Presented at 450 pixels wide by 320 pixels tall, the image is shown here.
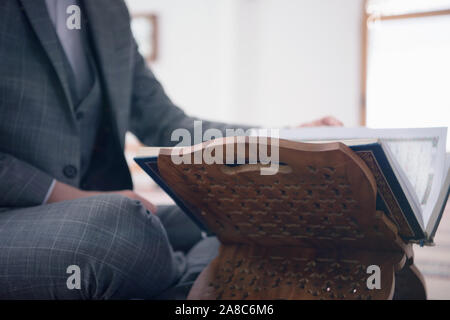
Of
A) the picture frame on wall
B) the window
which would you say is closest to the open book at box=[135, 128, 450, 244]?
the window

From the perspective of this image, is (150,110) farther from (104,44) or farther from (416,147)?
(416,147)

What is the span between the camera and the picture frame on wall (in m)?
3.69

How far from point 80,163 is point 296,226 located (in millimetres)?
423

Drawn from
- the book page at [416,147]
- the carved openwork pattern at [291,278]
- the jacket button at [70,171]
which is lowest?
the carved openwork pattern at [291,278]

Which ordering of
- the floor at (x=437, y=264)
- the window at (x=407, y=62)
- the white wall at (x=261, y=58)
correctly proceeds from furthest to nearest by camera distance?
1. the white wall at (x=261, y=58)
2. the window at (x=407, y=62)
3. the floor at (x=437, y=264)

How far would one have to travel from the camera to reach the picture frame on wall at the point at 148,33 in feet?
12.1

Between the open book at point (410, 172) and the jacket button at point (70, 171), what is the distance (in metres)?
0.36

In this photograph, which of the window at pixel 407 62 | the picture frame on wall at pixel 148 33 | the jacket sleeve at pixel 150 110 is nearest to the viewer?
the jacket sleeve at pixel 150 110

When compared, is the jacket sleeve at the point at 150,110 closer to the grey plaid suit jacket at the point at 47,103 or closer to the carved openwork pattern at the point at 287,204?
the grey plaid suit jacket at the point at 47,103

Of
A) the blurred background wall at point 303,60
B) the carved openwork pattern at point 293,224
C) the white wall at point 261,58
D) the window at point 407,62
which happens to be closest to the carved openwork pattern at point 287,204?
the carved openwork pattern at point 293,224

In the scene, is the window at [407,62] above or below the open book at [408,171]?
above

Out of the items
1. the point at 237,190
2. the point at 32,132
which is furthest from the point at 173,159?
the point at 32,132

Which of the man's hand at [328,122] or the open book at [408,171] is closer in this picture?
the open book at [408,171]
